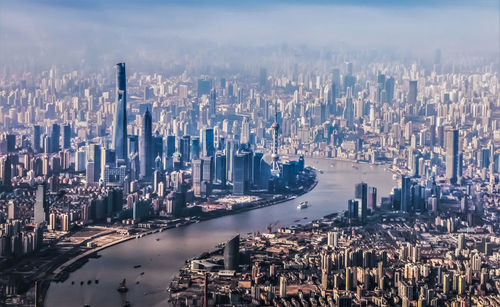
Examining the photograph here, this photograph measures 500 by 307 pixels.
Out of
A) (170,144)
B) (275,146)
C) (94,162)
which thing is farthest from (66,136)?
(275,146)

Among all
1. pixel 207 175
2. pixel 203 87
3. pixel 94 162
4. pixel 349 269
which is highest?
pixel 203 87

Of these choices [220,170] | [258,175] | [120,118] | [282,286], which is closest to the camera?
[282,286]

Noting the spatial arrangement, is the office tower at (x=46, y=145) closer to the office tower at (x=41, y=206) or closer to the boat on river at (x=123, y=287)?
the office tower at (x=41, y=206)

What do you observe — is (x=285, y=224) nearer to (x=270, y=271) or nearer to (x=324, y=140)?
(x=270, y=271)

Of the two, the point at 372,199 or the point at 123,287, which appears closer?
the point at 123,287

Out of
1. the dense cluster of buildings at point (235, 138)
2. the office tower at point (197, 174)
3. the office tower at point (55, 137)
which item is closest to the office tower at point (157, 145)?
the dense cluster of buildings at point (235, 138)

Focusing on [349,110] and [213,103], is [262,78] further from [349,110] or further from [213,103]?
[349,110]

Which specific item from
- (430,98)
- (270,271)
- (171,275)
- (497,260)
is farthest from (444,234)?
(430,98)
